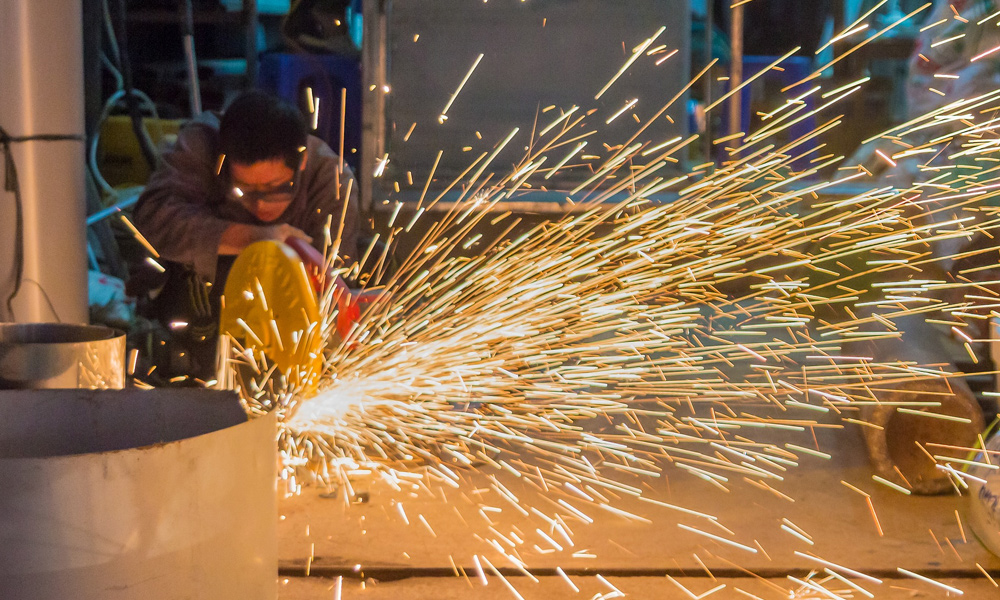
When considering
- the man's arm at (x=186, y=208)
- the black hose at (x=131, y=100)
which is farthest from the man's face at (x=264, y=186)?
the black hose at (x=131, y=100)

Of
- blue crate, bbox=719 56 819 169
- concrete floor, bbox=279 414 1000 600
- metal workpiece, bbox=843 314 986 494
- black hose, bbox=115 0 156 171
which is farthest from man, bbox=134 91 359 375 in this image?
blue crate, bbox=719 56 819 169

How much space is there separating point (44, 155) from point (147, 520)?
230cm

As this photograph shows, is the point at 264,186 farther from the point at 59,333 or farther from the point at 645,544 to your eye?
the point at 645,544

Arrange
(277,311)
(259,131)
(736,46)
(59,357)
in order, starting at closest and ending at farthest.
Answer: (59,357) < (277,311) < (259,131) < (736,46)

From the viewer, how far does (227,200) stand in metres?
3.65

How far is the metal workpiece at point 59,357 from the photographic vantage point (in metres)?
2.02

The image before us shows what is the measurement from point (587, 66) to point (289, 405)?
206cm

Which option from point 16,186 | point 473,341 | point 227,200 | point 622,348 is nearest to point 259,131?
point 227,200

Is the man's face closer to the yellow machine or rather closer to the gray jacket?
the gray jacket

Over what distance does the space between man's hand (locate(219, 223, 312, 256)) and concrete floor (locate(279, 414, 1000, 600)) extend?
3.50 feet

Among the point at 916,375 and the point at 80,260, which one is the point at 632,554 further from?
the point at 80,260

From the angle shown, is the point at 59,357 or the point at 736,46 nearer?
the point at 59,357

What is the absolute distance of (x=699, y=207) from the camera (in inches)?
155

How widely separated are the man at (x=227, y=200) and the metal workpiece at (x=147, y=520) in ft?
7.75
